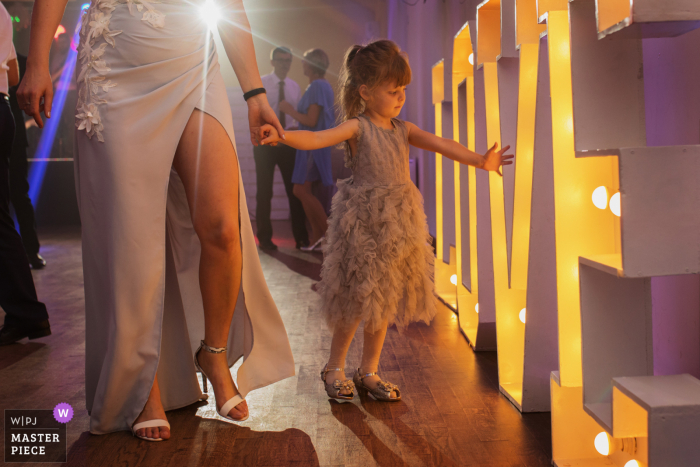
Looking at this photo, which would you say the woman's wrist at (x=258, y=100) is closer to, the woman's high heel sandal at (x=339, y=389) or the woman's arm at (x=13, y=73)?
the woman's high heel sandal at (x=339, y=389)

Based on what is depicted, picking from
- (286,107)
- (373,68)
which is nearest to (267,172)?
(286,107)

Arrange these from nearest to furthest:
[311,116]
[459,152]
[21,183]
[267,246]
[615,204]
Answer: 1. [615,204]
2. [459,152]
3. [21,183]
4. [311,116]
5. [267,246]

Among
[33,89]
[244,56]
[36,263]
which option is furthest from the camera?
[36,263]

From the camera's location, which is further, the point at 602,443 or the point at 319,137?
the point at 319,137

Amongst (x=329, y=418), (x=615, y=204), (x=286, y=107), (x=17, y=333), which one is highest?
(x=286, y=107)

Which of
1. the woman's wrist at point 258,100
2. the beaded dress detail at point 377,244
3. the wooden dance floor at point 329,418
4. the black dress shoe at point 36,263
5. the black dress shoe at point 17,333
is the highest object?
the woman's wrist at point 258,100

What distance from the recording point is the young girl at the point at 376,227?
167cm

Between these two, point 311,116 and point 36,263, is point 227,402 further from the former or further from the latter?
point 311,116

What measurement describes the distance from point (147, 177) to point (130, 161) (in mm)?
52

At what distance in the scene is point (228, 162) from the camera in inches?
57.9

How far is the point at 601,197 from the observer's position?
1.22m

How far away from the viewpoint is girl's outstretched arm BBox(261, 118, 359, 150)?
1.58 metres
